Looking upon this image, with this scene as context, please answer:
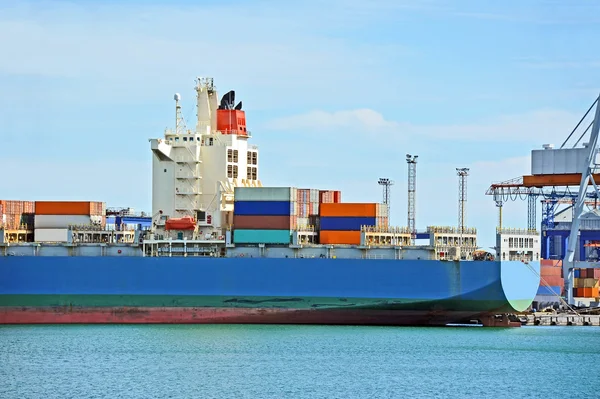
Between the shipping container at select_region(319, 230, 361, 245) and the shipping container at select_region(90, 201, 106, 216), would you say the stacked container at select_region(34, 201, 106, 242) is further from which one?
the shipping container at select_region(319, 230, 361, 245)

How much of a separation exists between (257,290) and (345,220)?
4.85 meters

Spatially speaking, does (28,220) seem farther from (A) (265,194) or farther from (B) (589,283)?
(B) (589,283)

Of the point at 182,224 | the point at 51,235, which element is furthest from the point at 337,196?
the point at 51,235

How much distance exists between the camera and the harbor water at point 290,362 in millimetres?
37312

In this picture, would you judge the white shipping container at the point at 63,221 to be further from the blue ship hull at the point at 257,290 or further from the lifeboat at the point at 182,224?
the lifeboat at the point at 182,224

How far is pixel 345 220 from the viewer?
56312mm

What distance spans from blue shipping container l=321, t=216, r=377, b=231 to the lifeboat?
19.1 feet

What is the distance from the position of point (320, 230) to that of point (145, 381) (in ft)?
64.0

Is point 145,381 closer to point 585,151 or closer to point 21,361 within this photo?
point 21,361

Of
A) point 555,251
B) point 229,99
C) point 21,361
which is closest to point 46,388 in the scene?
point 21,361

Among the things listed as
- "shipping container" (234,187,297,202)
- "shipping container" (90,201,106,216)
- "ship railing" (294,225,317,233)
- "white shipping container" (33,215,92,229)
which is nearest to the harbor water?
"ship railing" (294,225,317,233)

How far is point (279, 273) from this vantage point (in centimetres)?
5562

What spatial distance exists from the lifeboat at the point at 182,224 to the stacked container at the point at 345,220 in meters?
5.74

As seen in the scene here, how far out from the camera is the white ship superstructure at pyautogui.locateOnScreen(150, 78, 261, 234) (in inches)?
2309
